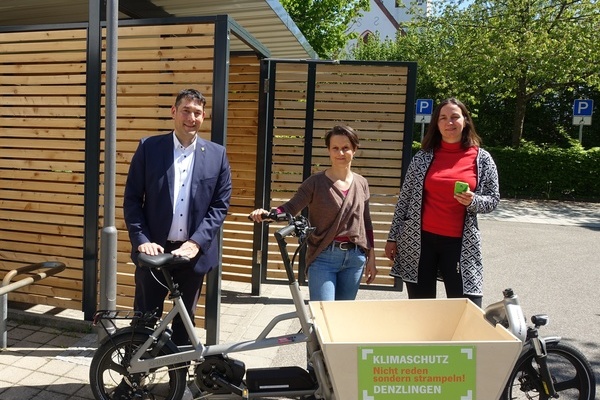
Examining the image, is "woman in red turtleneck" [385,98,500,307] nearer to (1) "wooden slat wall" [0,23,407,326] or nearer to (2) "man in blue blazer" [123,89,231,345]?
(2) "man in blue blazer" [123,89,231,345]

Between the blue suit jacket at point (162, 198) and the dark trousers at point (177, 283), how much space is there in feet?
0.26

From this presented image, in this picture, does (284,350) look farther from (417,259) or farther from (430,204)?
(430,204)

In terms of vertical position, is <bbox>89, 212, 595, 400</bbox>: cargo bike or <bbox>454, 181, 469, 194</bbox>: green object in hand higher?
<bbox>454, 181, 469, 194</bbox>: green object in hand

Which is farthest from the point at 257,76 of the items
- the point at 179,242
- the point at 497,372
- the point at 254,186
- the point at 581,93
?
the point at 581,93

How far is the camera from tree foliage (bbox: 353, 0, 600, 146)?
15945 mm

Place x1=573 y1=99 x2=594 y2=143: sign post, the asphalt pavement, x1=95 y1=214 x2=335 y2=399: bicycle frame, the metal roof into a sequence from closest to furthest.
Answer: x1=95 y1=214 x2=335 y2=399: bicycle frame → the asphalt pavement → the metal roof → x1=573 y1=99 x2=594 y2=143: sign post

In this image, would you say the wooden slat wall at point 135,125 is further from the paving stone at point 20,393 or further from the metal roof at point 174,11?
the paving stone at point 20,393

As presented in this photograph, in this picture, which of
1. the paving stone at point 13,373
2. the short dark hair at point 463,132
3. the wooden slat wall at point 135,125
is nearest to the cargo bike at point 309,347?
the paving stone at point 13,373

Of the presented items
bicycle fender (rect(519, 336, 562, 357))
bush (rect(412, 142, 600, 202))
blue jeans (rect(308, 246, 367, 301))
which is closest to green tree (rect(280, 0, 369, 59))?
bush (rect(412, 142, 600, 202))

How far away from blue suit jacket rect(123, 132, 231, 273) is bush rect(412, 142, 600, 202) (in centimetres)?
1496

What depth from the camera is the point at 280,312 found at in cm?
548

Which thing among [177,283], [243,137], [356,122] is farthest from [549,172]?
[177,283]

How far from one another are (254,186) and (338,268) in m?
2.48

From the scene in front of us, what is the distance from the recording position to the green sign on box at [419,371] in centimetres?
229
